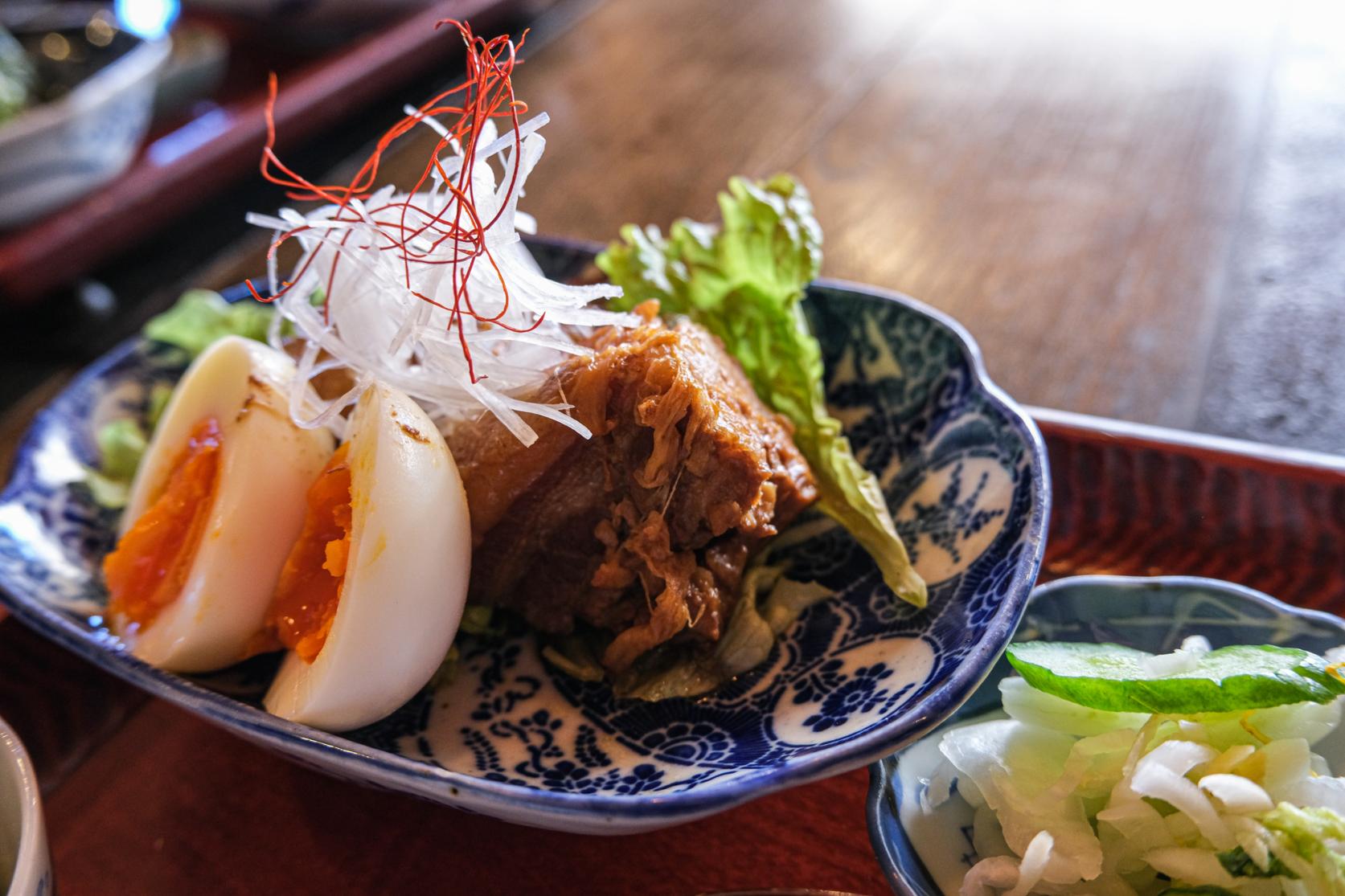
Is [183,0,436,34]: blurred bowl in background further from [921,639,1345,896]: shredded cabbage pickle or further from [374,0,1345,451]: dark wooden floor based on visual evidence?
[921,639,1345,896]: shredded cabbage pickle

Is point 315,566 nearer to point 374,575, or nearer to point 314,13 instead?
point 374,575

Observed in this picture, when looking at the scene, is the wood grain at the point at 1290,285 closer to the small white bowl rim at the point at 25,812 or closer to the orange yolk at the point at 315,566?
the orange yolk at the point at 315,566

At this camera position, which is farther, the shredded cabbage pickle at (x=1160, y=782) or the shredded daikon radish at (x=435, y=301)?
the shredded daikon radish at (x=435, y=301)

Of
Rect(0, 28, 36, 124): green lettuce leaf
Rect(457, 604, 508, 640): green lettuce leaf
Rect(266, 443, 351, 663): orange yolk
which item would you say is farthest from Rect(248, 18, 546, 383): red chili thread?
Rect(0, 28, 36, 124): green lettuce leaf

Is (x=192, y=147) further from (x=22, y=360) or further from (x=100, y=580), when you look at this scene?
(x=100, y=580)

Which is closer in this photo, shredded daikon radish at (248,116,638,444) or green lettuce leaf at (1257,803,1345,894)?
green lettuce leaf at (1257,803,1345,894)

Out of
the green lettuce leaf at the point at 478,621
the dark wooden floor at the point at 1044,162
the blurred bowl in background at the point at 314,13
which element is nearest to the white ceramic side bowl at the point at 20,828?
the green lettuce leaf at the point at 478,621
